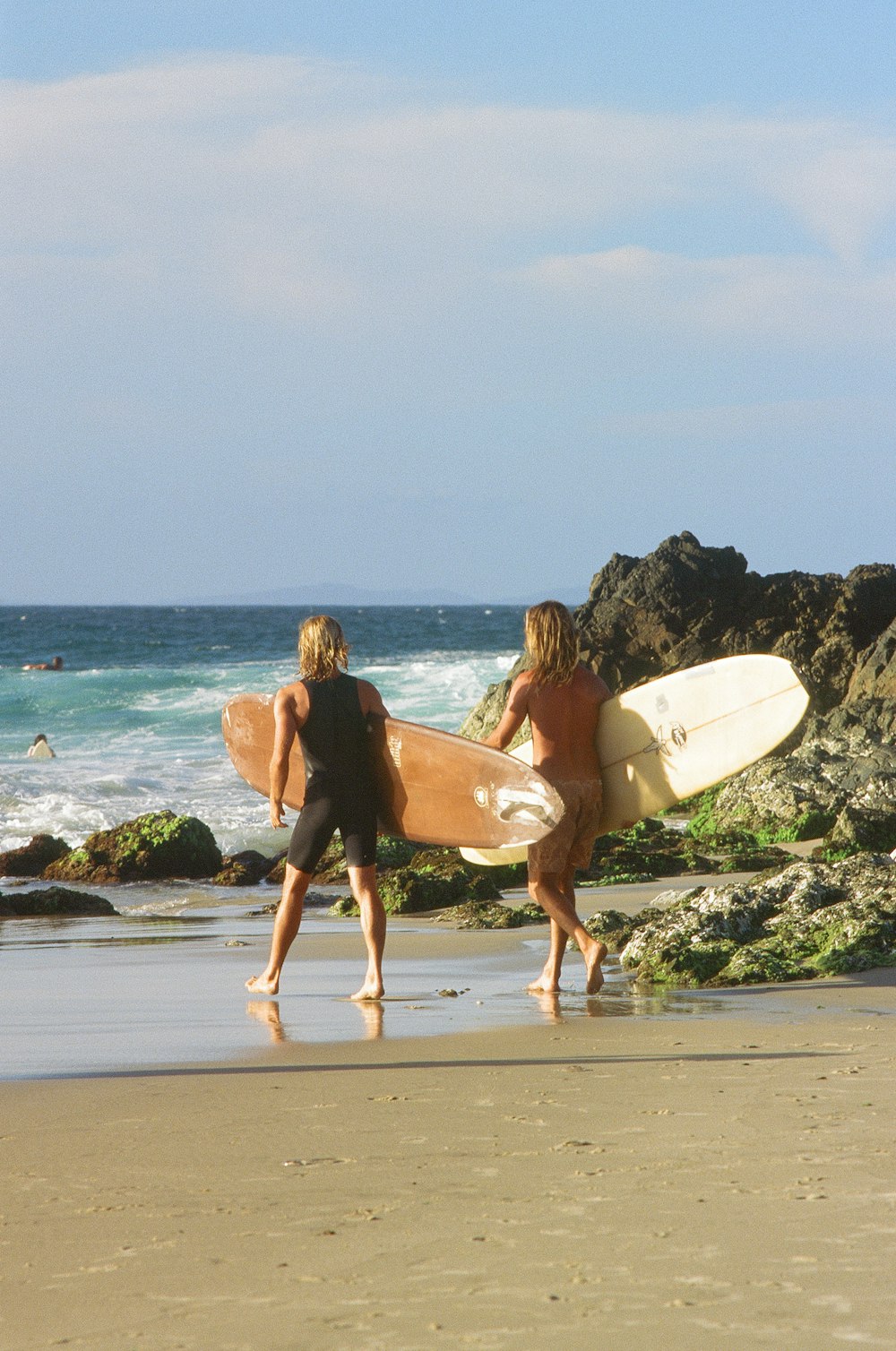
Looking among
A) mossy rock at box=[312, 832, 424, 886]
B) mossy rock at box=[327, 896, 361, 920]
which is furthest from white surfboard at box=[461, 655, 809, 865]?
mossy rock at box=[312, 832, 424, 886]

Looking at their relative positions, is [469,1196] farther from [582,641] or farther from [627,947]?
[582,641]

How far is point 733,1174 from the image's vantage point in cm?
313

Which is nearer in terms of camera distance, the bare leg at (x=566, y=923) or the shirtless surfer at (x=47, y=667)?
the bare leg at (x=566, y=923)

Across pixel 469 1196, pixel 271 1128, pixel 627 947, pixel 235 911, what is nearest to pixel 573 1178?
pixel 469 1196

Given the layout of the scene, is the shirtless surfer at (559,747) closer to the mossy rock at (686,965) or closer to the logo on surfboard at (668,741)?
the mossy rock at (686,965)

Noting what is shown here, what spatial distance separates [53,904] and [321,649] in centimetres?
455

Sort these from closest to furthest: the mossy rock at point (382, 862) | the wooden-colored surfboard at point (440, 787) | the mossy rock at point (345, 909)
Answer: the wooden-colored surfboard at point (440, 787)
the mossy rock at point (345, 909)
the mossy rock at point (382, 862)

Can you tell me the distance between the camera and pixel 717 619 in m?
19.8

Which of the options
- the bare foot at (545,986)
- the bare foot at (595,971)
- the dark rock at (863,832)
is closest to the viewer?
the bare foot at (595,971)

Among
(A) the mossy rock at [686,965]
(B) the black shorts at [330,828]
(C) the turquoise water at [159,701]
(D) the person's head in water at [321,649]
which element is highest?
(D) the person's head in water at [321,649]

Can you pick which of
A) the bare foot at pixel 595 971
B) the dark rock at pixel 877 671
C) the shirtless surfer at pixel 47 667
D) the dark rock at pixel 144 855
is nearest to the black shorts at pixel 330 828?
the bare foot at pixel 595 971

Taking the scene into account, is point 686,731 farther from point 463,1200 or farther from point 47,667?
point 47,667

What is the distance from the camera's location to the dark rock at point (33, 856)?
11.9 meters

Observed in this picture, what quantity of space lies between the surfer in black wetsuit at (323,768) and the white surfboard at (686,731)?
910 mm
